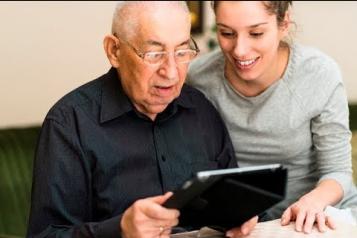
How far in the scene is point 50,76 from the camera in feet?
8.03

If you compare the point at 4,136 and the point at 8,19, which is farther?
the point at 8,19

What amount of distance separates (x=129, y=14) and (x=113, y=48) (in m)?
0.12

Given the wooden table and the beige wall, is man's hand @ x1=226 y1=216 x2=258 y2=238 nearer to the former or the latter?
the wooden table

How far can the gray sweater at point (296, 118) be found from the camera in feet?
5.44

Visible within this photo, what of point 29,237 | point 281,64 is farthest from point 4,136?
point 281,64

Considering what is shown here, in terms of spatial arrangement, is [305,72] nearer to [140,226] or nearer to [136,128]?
[136,128]

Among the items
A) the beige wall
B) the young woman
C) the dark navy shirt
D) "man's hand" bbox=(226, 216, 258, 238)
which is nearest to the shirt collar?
the dark navy shirt

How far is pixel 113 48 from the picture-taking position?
1438 mm

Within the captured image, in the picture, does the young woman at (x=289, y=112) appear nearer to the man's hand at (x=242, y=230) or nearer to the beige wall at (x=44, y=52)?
the man's hand at (x=242, y=230)

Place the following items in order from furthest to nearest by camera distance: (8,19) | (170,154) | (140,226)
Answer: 1. (8,19)
2. (170,154)
3. (140,226)

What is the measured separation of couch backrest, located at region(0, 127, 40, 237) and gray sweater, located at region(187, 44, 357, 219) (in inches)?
31.8

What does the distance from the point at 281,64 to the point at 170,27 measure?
19.3 inches

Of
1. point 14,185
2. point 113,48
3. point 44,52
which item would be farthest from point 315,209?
point 44,52

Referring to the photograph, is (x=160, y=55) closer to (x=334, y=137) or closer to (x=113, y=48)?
(x=113, y=48)
